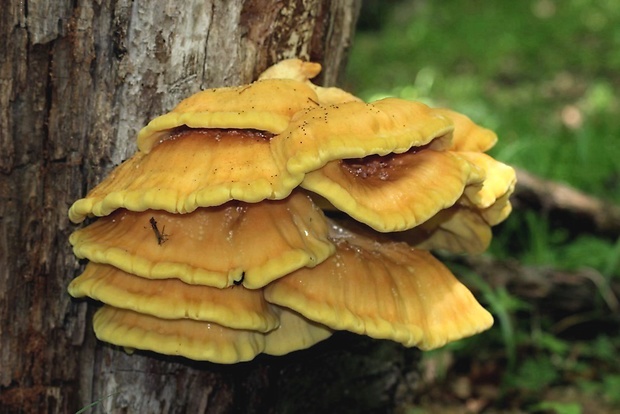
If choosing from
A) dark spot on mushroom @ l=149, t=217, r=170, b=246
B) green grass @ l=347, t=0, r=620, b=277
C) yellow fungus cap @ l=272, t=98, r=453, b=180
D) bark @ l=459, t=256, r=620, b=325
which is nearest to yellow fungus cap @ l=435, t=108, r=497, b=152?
yellow fungus cap @ l=272, t=98, r=453, b=180

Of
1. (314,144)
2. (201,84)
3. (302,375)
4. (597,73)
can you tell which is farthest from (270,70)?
(597,73)

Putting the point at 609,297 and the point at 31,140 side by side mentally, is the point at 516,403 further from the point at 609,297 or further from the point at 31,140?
the point at 31,140

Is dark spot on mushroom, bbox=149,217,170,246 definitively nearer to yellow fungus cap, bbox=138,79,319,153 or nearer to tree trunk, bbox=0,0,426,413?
yellow fungus cap, bbox=138,79,319,153

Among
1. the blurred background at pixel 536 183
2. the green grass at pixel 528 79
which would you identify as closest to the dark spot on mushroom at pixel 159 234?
the blurred background at pixel 536 183

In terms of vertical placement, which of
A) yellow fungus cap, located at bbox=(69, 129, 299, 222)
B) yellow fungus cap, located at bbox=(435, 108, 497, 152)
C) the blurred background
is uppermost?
yellow fungus cap, located at bbox=(435, 108, 497, 152)


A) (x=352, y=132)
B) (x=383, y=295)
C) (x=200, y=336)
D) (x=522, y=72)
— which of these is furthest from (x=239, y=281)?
(x=522, y=72)

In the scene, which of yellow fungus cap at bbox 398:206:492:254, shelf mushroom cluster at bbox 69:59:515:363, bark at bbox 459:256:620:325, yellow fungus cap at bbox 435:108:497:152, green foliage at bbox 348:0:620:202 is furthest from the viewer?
green foliage at bbox 348:0:620:202

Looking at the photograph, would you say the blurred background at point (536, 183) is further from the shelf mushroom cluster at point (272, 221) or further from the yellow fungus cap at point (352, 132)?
the yellow fungus cap at point (352, 132)
